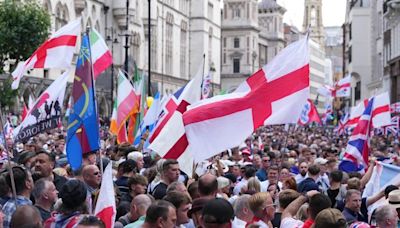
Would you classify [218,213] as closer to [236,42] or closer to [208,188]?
[208,188]

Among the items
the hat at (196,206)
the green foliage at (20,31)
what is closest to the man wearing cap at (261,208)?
the hat at (196,206)

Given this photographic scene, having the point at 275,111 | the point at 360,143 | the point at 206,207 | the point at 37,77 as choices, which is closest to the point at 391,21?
the point at 37,77

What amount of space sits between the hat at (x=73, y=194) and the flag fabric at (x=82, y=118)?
84.8 inches

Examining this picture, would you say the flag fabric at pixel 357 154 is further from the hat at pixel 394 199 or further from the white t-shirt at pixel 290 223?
the white t-shirt at pixel 290 223

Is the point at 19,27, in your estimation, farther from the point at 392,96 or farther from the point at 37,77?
the point at 392,96

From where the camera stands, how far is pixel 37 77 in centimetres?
5209

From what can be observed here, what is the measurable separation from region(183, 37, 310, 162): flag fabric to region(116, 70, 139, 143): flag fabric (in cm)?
748

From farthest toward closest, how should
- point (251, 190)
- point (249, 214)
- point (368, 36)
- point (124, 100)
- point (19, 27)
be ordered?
point (368, 36) < point (19, 27) < point (124, 100) < point (251, 190) < point (249, 214)

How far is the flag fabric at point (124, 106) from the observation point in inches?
704

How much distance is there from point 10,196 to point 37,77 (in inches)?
1740

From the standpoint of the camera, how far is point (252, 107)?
9.95m

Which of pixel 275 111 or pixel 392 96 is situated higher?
pixel 275 111

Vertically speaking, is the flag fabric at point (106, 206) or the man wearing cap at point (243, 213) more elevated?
the flag fabric at point (106, 206)

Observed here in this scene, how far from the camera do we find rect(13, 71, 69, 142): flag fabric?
494 inches
